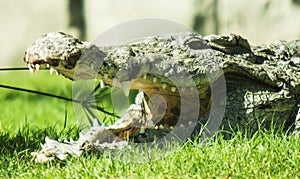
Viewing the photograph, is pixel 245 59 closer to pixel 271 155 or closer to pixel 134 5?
pixel 271 155

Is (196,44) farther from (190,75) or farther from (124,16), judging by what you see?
(124,16)

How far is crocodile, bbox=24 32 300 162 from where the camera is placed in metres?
3.87

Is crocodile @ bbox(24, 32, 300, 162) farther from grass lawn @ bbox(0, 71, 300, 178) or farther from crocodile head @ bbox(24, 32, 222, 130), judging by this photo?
grass lawn @ bbox(0, 71, 300, 178)

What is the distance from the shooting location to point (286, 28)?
8.45m

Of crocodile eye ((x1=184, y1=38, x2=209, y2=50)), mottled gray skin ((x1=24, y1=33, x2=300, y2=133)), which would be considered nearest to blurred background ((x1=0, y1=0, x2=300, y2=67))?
mottled gray skin ((x1=24, y1=33, x2=300, y2=133))

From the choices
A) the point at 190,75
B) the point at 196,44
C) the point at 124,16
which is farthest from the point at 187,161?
the point at 124,16

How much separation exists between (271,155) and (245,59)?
918 millimetres

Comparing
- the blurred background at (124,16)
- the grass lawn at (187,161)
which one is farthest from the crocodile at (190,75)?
the blurred background at (124,16)

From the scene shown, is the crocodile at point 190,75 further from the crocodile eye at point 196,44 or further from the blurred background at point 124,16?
the blurred background at point 124,16

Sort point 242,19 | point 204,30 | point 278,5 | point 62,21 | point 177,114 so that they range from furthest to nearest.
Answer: point 62,21 < point 204,30 < point 242,19 < point 278,5 < point 177,114

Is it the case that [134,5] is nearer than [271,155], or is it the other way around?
[271,155]

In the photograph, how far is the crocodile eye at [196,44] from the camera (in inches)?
168

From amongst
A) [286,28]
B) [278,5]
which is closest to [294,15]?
[286,28]

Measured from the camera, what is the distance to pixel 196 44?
4297mm
